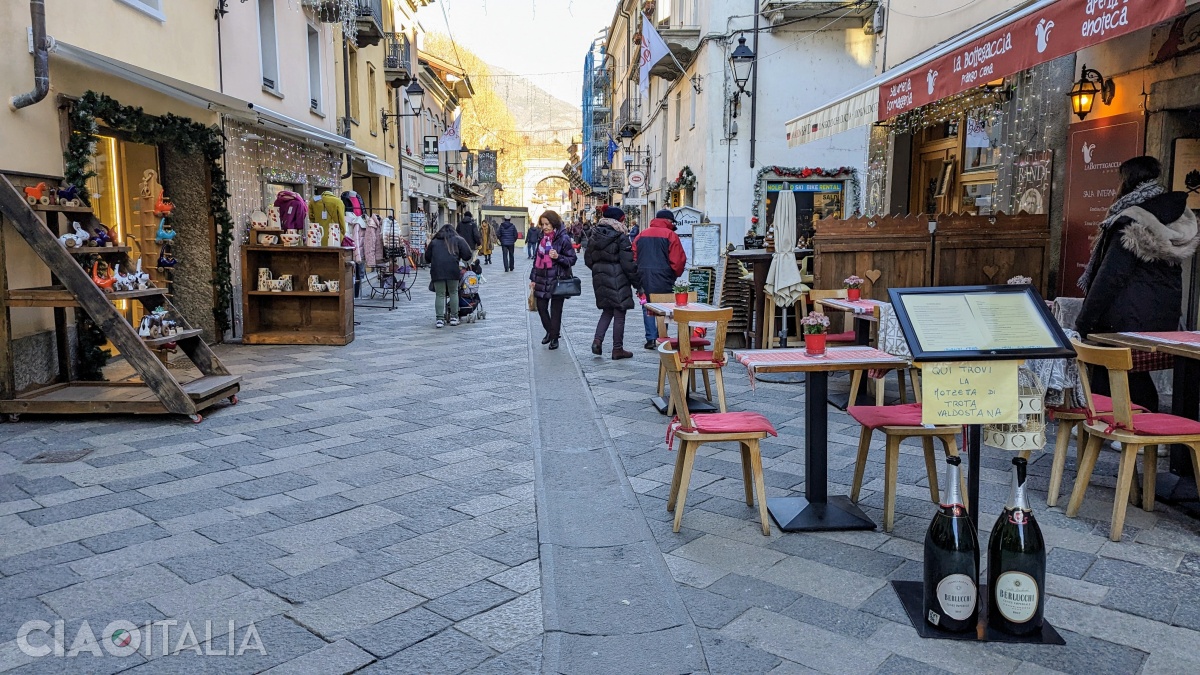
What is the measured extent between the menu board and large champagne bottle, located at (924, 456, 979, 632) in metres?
0.42

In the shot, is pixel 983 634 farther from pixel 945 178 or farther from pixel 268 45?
pixel 268 45

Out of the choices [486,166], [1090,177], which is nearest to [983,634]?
[1090,177]

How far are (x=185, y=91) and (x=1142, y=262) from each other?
324 inches

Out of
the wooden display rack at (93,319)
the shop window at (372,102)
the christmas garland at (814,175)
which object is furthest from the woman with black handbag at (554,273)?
the shop window at (372,102)

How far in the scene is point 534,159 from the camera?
370ft

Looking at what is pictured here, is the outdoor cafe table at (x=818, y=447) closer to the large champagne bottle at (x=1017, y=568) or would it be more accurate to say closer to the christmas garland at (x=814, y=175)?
the large champagne bottle at (x=1017, y=568)

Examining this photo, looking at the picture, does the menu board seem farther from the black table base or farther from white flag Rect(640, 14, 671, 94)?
white flag Rect(640, 14, 671, 94)

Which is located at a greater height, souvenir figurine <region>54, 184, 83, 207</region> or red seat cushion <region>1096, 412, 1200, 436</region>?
souvenir figurine <region>54, 184, 83, 207</region>

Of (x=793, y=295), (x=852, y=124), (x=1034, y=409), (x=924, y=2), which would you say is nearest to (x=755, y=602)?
(x=1034, y=409)

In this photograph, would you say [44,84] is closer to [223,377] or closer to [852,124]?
[223,377]

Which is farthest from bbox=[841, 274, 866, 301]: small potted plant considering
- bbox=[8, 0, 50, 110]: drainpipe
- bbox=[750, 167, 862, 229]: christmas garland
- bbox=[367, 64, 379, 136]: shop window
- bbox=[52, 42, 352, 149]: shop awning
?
bbox=[367, 64, 379, 136]: shop window

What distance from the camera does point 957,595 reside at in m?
2.91

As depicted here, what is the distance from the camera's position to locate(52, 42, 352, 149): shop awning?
6.61 m

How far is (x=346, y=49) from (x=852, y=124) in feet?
42.3
